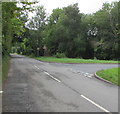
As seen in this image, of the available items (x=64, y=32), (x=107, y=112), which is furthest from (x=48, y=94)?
(x=64, y=32)

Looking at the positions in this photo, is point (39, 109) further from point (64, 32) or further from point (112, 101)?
point (64, 32)

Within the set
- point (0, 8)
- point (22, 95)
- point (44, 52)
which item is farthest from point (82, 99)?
point (44, 52)

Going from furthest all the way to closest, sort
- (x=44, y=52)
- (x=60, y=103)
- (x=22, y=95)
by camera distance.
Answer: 1. (x=44, y=52)
2. (x=22, y=95)
3. (x=60, y=103)

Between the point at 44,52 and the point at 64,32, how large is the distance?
55.9ft

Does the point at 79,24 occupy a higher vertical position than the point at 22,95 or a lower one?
higher

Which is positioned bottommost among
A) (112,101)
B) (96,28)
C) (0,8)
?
(112,101)

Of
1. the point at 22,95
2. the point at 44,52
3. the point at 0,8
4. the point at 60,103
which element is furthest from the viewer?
the point at 44,52

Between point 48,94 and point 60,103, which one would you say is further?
point 48,94

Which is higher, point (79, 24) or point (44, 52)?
point (79, 24)

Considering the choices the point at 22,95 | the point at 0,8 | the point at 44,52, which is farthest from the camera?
the point at 44,52

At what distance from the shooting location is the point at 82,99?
8250mm

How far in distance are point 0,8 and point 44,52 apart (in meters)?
62.5

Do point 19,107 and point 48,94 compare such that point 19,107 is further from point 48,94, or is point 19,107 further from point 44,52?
point 44,52

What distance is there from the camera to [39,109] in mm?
6707
